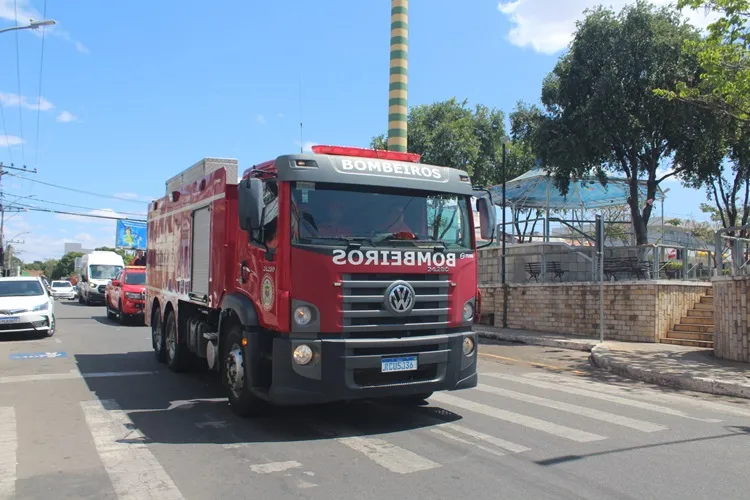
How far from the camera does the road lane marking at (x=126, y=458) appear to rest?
→ 15.6ft

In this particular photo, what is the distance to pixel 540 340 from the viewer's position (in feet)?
55.0

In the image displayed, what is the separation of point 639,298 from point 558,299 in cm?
286

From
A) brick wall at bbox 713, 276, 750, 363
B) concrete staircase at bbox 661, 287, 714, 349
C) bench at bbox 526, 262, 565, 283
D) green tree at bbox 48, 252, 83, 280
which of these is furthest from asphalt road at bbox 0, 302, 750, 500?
green tree at bbox 48, 252, 83, 280

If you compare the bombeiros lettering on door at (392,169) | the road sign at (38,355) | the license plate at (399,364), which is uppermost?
the bombeiros lettering on door at (392,169)

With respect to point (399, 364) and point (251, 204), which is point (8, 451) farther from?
point (399, 364)

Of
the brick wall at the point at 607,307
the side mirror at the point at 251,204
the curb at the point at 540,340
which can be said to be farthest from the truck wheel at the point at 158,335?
the brick wall at the point at 607,307

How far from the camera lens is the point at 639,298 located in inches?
627

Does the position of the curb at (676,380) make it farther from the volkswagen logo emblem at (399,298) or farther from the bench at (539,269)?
the bench at (539,269)

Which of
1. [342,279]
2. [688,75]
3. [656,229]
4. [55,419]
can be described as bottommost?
[55,419]

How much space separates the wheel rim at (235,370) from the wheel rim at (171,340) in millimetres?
3457

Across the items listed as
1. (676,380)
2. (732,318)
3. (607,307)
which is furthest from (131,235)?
(676,380)

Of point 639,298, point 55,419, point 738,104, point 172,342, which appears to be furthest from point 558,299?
point 55,419

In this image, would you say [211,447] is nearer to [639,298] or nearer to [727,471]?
[727,471]

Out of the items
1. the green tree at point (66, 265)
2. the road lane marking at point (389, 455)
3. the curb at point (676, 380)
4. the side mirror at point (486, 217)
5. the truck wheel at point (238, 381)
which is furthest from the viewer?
the green tree at point (66, 265)
